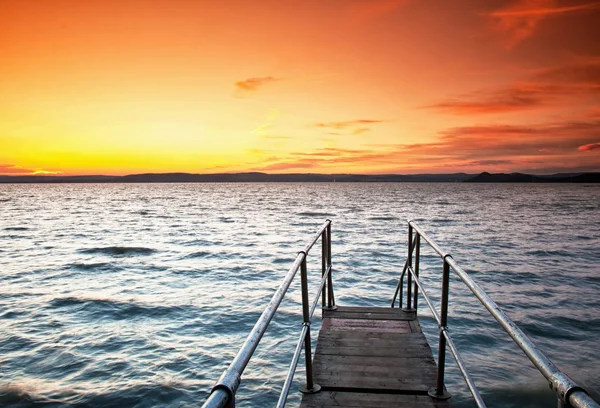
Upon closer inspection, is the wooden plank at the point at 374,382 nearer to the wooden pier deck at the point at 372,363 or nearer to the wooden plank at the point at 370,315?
the wooden pier deck at the point at 372,363

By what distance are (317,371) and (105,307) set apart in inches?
353

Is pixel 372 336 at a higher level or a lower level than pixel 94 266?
higher

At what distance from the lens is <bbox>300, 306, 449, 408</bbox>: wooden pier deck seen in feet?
10.8

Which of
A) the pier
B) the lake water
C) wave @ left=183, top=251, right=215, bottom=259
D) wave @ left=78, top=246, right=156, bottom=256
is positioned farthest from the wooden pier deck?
wave @ left=78, top=246, right=156, bottom=256

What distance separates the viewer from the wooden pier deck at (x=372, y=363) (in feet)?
10.8

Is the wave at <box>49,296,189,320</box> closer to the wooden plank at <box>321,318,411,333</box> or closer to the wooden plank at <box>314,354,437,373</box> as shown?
the wooden plank at <box>321,318,411,333</box>

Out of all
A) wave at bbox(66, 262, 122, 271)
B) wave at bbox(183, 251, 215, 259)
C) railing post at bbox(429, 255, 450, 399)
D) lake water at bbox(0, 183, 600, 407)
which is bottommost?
wave at bbox(183, 251, 215, 259)

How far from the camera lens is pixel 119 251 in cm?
2062

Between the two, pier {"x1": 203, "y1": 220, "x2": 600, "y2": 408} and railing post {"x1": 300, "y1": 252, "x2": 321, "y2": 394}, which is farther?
railing post {"x1": 300, "y1": 252, "x2": 321, "y2": 394}

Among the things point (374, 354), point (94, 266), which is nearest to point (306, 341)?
point (374, 354)

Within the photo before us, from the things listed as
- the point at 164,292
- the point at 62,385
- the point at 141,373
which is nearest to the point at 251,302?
the point at 164,292

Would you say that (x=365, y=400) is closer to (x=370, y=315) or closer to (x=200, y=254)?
(x=370, y=315)

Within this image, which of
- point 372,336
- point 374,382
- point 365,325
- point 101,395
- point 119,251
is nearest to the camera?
point 374,382

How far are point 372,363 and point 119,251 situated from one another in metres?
19.3
